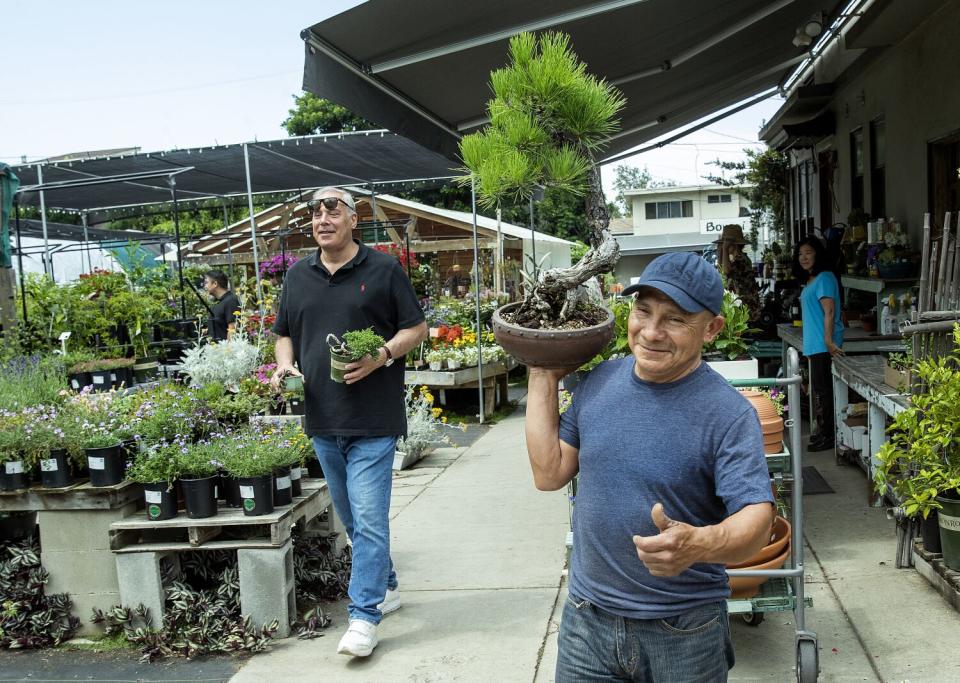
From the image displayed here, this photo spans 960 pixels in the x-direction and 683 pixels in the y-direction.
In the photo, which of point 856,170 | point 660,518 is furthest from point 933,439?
point 856,170

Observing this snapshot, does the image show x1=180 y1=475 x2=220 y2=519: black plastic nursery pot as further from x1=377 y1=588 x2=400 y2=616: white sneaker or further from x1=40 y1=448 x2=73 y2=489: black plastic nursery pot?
x1=377 y1=588 x2=400 y2=616: white sneaker

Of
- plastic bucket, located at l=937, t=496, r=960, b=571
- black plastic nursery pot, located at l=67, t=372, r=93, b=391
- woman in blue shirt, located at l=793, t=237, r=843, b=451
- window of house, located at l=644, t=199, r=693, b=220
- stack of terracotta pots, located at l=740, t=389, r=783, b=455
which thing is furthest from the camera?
window of house, located at l=644, t=199, r=693, b=220

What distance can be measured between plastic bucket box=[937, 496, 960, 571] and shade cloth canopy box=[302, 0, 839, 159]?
7.84 ft

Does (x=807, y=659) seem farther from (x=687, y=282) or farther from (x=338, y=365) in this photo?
(x=338, y=365)

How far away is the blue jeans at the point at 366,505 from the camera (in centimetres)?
404

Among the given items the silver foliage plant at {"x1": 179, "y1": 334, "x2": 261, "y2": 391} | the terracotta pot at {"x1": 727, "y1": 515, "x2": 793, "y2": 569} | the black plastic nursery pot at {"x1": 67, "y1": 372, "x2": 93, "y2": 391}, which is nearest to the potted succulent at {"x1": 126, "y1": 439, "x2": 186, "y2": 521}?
the silver foliage plant at {"x1": 179, "y1": 334, "x2": 261, "y2": 391}

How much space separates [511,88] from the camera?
3070 millimetres

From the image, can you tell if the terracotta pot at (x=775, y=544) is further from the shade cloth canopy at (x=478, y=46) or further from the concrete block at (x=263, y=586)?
the shade cloth canopy at (x=478, y=46)

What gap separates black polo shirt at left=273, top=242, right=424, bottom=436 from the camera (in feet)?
13.5

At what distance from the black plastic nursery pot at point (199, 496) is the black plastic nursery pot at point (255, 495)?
6.0 inches

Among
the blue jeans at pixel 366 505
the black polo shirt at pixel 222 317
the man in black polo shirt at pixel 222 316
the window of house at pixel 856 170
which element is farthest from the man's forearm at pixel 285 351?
the window of house at pixel 856 170

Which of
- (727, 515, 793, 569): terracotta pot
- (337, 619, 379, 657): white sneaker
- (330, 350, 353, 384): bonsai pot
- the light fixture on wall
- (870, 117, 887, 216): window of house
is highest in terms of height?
the light fixture on wall

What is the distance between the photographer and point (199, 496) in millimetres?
4340

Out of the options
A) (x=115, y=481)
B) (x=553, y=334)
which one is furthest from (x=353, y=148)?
(x=553, y=334)
